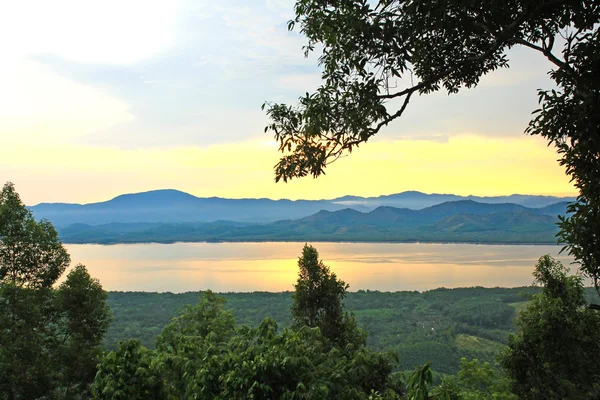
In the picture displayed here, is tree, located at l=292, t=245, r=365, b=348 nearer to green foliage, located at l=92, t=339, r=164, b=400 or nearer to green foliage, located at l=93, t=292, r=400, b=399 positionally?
green foliage, located at l=93, t=292, r=400, b=399

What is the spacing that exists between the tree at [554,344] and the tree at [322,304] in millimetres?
3060

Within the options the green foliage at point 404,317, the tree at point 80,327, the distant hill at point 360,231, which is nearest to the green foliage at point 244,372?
the tree at point 80,327

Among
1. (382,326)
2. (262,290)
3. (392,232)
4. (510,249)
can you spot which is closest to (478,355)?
(382,326)

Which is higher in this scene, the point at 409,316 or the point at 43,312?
the point at 43,312

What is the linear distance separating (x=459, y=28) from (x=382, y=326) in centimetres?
3844

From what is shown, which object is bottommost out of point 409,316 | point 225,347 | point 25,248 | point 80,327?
point 409,316

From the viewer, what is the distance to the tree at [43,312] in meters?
7.72

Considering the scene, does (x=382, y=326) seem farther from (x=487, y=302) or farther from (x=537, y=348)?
(x=537, y=348)

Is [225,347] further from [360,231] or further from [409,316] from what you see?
[360,231]

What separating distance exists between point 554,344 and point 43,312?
31.4 ft

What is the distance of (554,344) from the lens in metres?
8.17

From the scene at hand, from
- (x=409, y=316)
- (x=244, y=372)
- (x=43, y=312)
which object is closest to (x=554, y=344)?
(x=244, y=372)

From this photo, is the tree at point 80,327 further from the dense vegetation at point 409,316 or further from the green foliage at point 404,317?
the dense vegetation at point 409,316

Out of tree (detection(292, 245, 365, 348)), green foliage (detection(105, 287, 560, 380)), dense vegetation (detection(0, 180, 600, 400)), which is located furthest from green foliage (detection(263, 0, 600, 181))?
green foliage (detection(105, 287, 560, 380))
